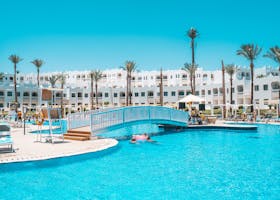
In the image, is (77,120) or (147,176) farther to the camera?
(77,120)

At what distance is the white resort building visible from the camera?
54.4m

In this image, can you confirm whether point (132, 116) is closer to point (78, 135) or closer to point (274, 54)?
point (78, 135)

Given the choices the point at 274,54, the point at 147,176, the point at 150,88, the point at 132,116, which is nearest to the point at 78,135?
the point at 132,116

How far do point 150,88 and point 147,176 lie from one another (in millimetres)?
63602

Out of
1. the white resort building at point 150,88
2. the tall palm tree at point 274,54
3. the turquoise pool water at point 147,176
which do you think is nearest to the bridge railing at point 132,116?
the turquoise pool water at point 147,176

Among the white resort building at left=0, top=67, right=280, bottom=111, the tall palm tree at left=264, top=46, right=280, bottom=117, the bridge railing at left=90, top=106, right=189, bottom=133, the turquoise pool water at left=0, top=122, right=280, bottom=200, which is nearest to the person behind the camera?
the turquoise pool water at left=0, top=122, right=280, bottom=200

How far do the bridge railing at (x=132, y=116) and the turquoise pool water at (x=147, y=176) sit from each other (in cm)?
344

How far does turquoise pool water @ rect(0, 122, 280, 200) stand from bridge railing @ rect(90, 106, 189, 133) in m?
3.44

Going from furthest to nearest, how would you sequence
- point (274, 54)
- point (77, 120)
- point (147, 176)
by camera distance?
point (274, 54) → point (77, 120) → point (147, 176)

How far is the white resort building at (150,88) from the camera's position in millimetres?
54403

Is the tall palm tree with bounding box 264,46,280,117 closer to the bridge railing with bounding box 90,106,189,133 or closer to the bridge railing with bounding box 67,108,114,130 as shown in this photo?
the bridge railing with bounding box 90,106,189,133

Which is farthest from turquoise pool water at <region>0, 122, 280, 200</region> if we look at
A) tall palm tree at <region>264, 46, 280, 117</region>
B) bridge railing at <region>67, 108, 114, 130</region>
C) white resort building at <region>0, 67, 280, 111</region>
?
white resort building at <region>0, 67, 280, 111</region>

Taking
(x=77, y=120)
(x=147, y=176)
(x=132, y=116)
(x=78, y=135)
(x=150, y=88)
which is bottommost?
(x=147, y=176)

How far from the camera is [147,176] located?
29.7ft
